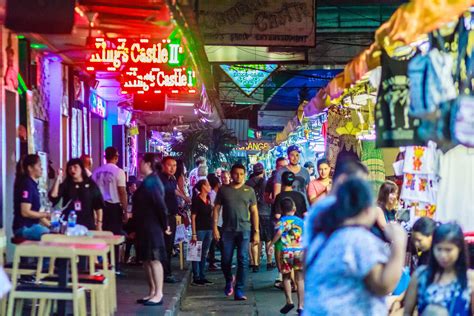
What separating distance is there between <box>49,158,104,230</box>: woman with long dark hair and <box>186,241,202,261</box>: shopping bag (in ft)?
10.3

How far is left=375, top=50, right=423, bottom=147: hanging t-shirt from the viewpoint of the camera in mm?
7930

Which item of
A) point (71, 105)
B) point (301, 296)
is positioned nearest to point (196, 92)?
point (71, 105)

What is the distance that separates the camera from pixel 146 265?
40.2ft

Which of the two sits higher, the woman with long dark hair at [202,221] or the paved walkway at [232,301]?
the woman with long dark hair at [202,221]

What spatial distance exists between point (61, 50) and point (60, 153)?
2.51 m

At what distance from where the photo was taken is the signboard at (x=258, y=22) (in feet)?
47.8

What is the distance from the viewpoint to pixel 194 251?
50.5 feet

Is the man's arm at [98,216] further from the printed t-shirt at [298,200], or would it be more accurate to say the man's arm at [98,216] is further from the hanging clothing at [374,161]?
the hanging clothing at [374,161]

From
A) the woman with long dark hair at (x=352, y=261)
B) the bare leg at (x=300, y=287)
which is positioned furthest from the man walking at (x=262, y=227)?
the woman with long dark hair at (x=352, y=261)

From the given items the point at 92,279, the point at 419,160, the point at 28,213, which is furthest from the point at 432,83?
the point at 28,213

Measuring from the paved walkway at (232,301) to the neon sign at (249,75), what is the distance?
815 cm

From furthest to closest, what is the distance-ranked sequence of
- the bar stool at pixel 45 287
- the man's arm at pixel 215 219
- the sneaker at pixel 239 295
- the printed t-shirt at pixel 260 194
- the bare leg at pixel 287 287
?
the printed t-shirt at pixel 260 194 < the man's arm at pixel 215 219 < the sneaker at pixel 239 295 < the bare leg at pixel 287 287 < the bar stool at pixel 45 287

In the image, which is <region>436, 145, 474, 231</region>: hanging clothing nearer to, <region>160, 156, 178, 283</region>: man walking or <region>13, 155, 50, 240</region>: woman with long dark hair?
<region>13, 155, 50, 240</region>: woman with long dark hair

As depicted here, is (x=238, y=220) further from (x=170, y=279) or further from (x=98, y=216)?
(x=98, y=216)
